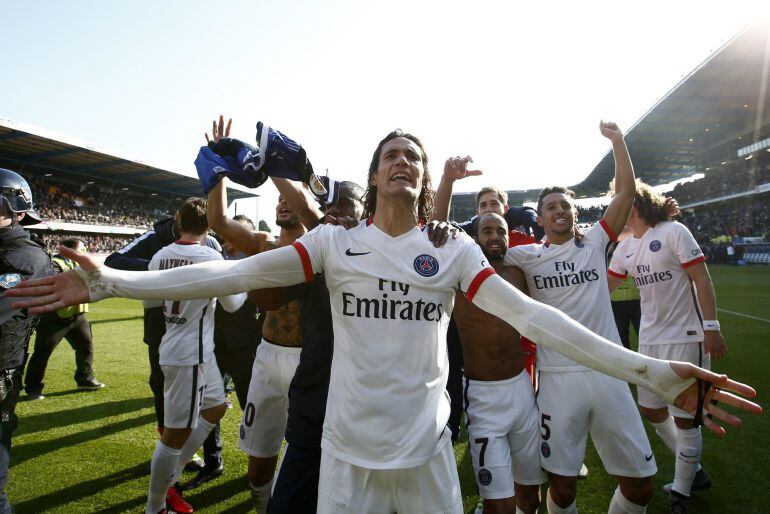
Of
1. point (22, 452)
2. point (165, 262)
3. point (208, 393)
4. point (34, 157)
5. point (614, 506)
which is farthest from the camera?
point (34, 157)

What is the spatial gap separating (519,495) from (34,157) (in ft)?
141

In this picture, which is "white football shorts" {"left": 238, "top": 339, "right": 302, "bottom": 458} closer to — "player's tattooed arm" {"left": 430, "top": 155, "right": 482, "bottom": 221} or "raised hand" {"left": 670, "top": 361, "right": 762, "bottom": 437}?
"player's tattooed arm" {"left": 430, "top": 155, "right": 482, "bottom": 221}

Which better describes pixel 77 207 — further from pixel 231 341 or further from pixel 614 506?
→ pixel 614 506

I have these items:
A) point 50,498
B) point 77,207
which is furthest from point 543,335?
point 77,207

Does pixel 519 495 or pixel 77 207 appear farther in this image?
pixel 77 207

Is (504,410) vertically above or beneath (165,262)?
beneath

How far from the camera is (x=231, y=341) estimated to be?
505cm

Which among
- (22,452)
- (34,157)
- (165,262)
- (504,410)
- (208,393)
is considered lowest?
(22,452)

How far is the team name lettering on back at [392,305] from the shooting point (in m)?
2.05

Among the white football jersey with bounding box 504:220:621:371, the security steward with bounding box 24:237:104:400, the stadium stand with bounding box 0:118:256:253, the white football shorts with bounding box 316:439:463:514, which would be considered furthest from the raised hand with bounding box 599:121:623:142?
the stadium stand with bounding box 0:118:256:253

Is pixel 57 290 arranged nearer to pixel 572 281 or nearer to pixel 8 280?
pixel 8 280

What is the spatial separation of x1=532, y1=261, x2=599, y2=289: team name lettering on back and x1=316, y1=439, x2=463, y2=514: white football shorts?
1847 millimetres

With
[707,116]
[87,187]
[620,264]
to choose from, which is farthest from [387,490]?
[87,187]

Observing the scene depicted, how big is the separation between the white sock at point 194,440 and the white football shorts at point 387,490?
7.94 ft
